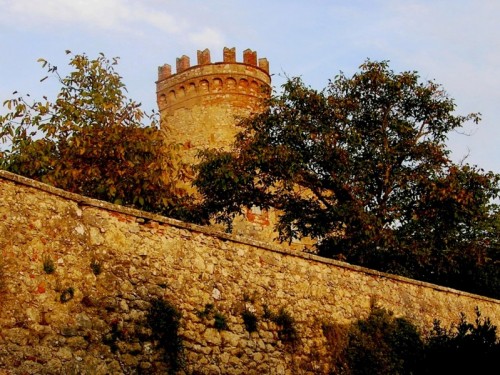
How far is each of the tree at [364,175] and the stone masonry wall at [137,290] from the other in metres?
6.32

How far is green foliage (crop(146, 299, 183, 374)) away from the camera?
10446 millimetres

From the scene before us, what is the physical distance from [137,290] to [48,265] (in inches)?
62.6

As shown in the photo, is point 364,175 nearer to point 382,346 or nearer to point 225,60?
point 382,346

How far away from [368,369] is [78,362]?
591 cm

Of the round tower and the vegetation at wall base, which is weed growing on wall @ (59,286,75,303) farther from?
the round tower

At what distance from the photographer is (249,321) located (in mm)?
11961

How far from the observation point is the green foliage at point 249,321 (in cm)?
1192

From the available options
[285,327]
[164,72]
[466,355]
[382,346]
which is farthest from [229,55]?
[466,355]

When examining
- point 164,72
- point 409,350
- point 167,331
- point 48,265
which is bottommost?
point 409,350

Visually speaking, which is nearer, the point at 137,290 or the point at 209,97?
the point at 137,290

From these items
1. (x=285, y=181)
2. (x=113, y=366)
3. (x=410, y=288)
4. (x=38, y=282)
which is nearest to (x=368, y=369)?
(x=410, y=288)

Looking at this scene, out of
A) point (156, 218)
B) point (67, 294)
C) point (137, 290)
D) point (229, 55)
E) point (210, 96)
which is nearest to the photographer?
point (67, 294)

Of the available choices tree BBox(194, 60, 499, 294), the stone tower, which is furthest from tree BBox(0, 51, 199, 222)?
the stone tower

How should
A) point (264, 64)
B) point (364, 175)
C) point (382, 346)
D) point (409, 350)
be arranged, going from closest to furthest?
point (382, 346)
point (409, 350)
point (364, 175)
point (264, 64)
